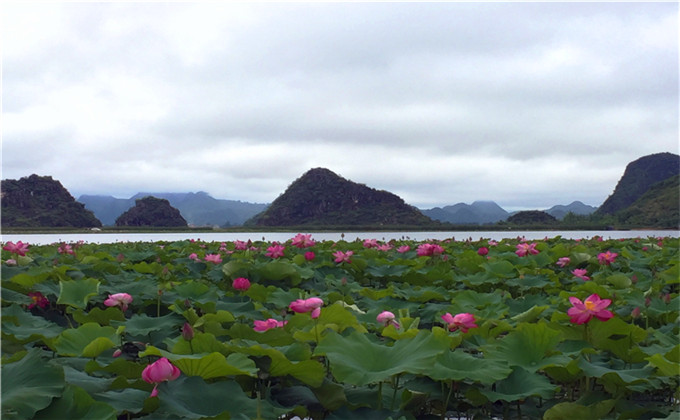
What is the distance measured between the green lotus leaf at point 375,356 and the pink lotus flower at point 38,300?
2.36 metres

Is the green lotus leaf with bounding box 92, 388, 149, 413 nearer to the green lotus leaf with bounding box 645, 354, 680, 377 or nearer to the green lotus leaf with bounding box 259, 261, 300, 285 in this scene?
the green lotus leaf with bounding box 645, 354, 680, 377

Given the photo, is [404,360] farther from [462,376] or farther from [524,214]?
[524,214]

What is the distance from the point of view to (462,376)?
57.7 inches

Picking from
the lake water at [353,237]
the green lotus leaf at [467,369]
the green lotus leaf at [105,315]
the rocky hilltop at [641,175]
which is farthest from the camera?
the rocky hilltop at [641,175]

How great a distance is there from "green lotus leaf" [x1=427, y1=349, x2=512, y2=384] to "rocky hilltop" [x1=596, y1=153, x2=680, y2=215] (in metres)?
127

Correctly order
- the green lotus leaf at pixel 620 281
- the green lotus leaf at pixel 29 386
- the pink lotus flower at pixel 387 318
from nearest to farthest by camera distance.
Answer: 1. the green lotus leaf at pixel 29 386
2. the pink lotus flower at pixel 387 318
3. the green lotus leaf at pixel 620 281

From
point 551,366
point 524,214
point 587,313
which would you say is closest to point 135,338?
point 551,366

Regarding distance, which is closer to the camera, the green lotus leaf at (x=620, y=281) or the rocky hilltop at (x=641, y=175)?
the green lotus leaf at (x=620, y=281)

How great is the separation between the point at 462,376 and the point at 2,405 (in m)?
1.21

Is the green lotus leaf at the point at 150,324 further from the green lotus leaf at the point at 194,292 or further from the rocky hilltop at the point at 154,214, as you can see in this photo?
the rocky hilltop at the point at 154,214

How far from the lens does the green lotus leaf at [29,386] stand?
1240mm

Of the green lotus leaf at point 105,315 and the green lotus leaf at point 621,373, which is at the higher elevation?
the green lotus leaf at point 105,315

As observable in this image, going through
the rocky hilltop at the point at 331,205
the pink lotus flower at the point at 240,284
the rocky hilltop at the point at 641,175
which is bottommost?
the pink lotus flower at the point at 240,284

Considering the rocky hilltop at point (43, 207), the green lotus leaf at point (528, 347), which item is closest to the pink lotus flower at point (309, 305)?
the green lotus leaf at point (528, 347)
